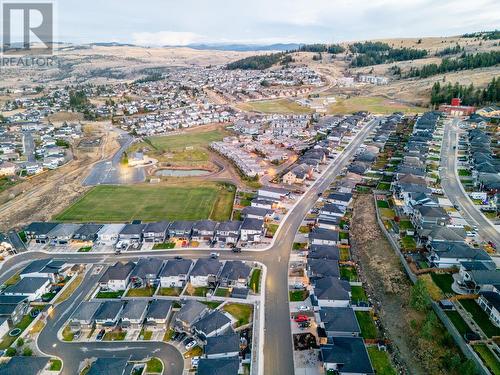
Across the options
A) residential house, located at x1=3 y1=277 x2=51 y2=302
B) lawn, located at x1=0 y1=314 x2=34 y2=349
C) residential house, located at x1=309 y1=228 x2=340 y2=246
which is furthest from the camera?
residential house, located at x1=309 y1=228 x2=340 y2=246

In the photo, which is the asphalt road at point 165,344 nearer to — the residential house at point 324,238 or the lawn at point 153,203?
the residential house at point 324,238

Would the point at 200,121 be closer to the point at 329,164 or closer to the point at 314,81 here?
the point at 329,164

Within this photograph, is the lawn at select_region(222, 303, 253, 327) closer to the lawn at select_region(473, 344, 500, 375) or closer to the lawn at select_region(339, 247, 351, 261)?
the lawn at select_region(339, 247, 351, 261)

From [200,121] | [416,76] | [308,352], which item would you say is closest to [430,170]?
[308,352]

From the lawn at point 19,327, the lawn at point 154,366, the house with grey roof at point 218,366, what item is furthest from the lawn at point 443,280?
the lawn at point 19,327

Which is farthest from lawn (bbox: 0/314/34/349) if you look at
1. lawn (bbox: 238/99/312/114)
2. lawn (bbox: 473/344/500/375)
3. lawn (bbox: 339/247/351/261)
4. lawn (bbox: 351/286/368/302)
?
lawn (bbox: 238/99/312/114)
